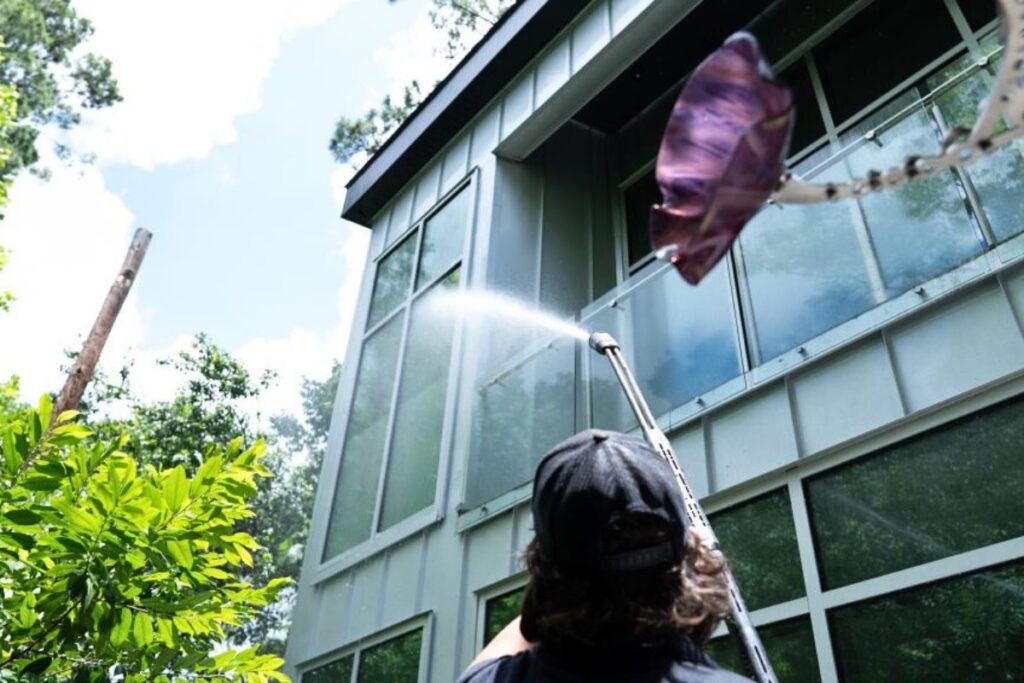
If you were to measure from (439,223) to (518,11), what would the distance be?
2.36 meters

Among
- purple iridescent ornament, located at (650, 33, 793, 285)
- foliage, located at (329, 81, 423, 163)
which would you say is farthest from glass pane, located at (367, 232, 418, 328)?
foliage, located at (329, 81, 423, 163)

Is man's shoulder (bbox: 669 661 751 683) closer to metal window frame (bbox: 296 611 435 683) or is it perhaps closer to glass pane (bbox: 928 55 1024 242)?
glass pane (bbox: 928 55 1024 242)

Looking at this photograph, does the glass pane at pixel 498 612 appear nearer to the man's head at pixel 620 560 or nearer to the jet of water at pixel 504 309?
the jet of water at pixel 504 309

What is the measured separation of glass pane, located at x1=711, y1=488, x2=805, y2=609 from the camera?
3.54 m

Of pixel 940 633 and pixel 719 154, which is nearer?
pixel 719 154

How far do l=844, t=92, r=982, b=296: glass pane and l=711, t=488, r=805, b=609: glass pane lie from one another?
1.25m

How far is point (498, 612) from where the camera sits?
498 centimetres

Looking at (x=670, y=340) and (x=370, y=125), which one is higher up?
(x=370, y=125)

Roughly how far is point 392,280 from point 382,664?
4.28 m

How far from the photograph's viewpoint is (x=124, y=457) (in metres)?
2.67

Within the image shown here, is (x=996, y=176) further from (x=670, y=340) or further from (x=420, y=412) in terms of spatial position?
(x=420, y=412)

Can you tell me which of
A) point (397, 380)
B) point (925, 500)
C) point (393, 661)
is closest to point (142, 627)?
point (925, 500)

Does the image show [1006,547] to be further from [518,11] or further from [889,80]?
[518,11]

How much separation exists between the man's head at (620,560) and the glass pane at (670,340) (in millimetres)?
3147
